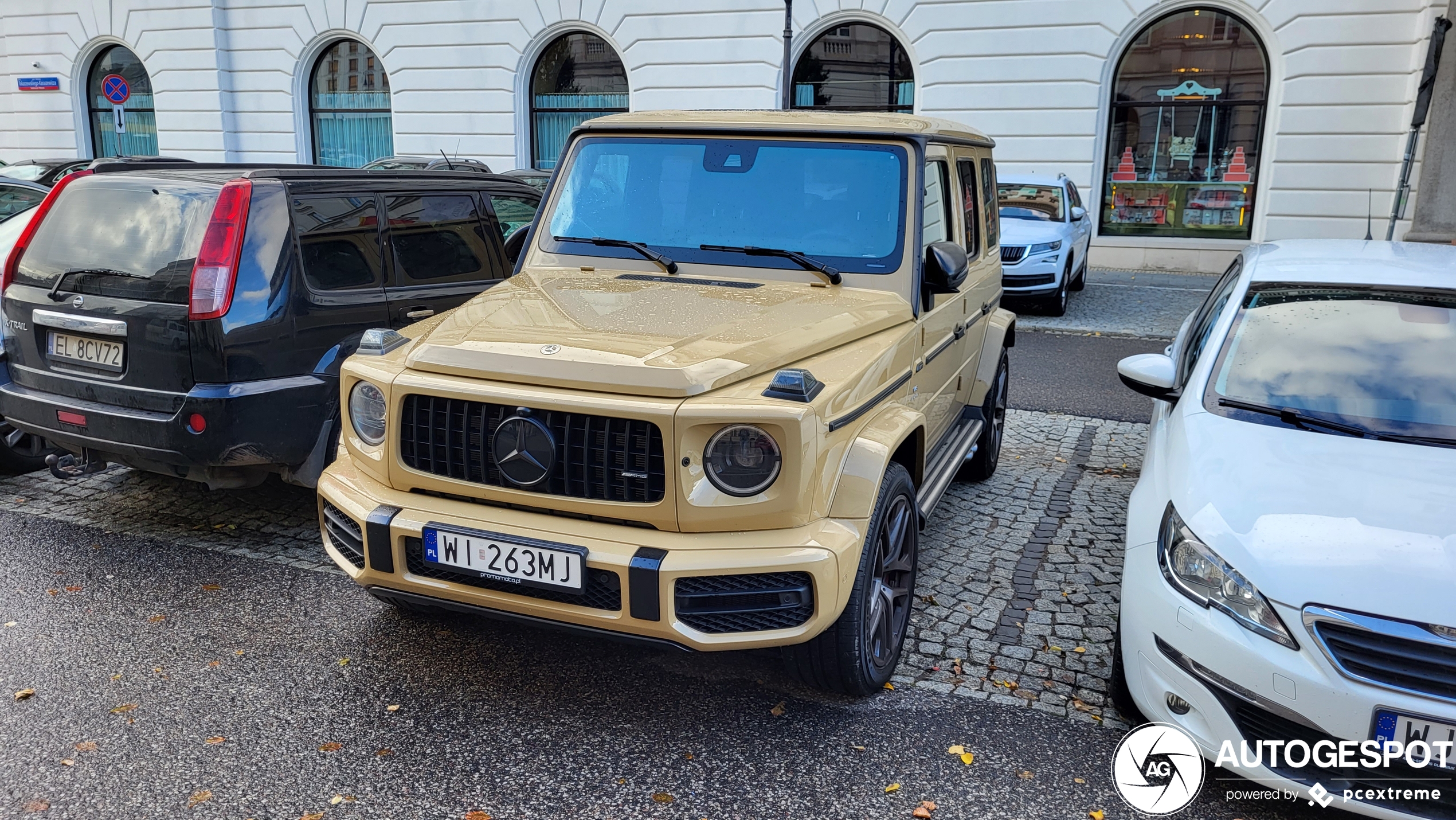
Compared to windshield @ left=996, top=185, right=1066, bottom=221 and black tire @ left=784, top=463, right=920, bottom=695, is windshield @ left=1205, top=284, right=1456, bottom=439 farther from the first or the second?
windshield @ left=996, top=185, right=1066, bottom=221

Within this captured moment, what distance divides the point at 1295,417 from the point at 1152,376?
0.66m

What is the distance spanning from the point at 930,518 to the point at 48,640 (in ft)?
13.0

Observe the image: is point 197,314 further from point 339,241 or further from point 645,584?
point 645,584

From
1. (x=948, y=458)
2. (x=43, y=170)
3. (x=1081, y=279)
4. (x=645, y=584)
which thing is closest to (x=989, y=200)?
(x=948, y=458)

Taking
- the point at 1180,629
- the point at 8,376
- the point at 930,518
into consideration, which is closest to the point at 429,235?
the point at 8,376

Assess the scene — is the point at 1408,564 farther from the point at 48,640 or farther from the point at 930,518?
the point at 48,640

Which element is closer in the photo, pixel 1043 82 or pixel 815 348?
pixel 815 348

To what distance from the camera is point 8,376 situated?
491 centimetres

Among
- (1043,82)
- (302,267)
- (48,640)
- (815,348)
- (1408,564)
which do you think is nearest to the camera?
(1408,564)

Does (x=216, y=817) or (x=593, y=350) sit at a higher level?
(x=593, y=350)

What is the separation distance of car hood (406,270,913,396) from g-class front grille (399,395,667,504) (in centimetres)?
10

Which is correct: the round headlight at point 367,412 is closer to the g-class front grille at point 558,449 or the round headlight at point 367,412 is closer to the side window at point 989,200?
the g-class front grille at point 558,449

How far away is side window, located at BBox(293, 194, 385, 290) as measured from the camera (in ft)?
15.5

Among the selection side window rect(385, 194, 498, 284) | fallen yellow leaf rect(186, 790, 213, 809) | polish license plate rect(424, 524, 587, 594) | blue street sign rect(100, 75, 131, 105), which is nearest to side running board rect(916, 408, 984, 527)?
polish license plate rect(424, 524, 587, 594)
